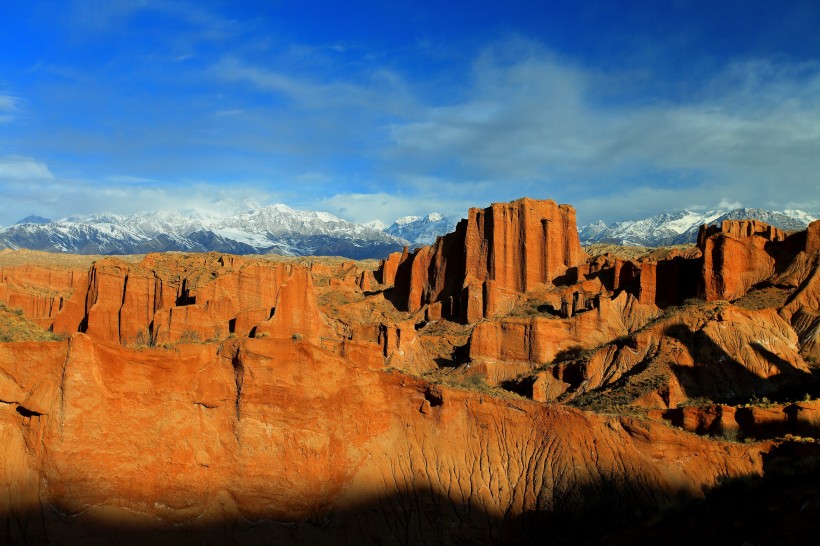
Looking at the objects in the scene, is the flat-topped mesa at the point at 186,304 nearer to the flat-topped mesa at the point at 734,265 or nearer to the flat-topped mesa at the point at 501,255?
the flat-topped mesa at the point at 501,255

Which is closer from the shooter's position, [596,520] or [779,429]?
[596,520]

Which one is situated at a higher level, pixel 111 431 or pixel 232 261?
pixel 232 261

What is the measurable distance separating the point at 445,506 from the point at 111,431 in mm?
11295

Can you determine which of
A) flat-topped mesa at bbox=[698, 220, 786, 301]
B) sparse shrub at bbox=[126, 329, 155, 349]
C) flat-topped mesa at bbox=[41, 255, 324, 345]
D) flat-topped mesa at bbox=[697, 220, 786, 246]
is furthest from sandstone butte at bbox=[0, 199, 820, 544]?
sparse shrub at bbox=[126, 329, 155, 349]

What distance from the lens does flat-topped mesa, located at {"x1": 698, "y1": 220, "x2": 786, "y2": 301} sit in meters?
66.6

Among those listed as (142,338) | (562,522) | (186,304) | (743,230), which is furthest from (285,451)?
(743,230)

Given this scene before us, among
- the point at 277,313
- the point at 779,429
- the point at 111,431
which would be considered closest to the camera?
the point at 111,431

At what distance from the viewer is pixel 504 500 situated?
29.8m

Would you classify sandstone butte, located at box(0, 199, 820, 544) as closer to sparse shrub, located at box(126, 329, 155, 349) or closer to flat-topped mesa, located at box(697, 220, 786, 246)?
flat-topped mesa, located at box(697, 220, 786, 246)

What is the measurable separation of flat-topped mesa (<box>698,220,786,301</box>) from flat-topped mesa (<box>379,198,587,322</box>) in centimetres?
1790

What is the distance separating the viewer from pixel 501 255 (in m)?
83.4

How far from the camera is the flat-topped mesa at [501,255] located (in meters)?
82.8

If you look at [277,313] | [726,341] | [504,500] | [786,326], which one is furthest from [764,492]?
[277,313]

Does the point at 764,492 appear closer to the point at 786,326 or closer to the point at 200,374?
the point at 200,374
